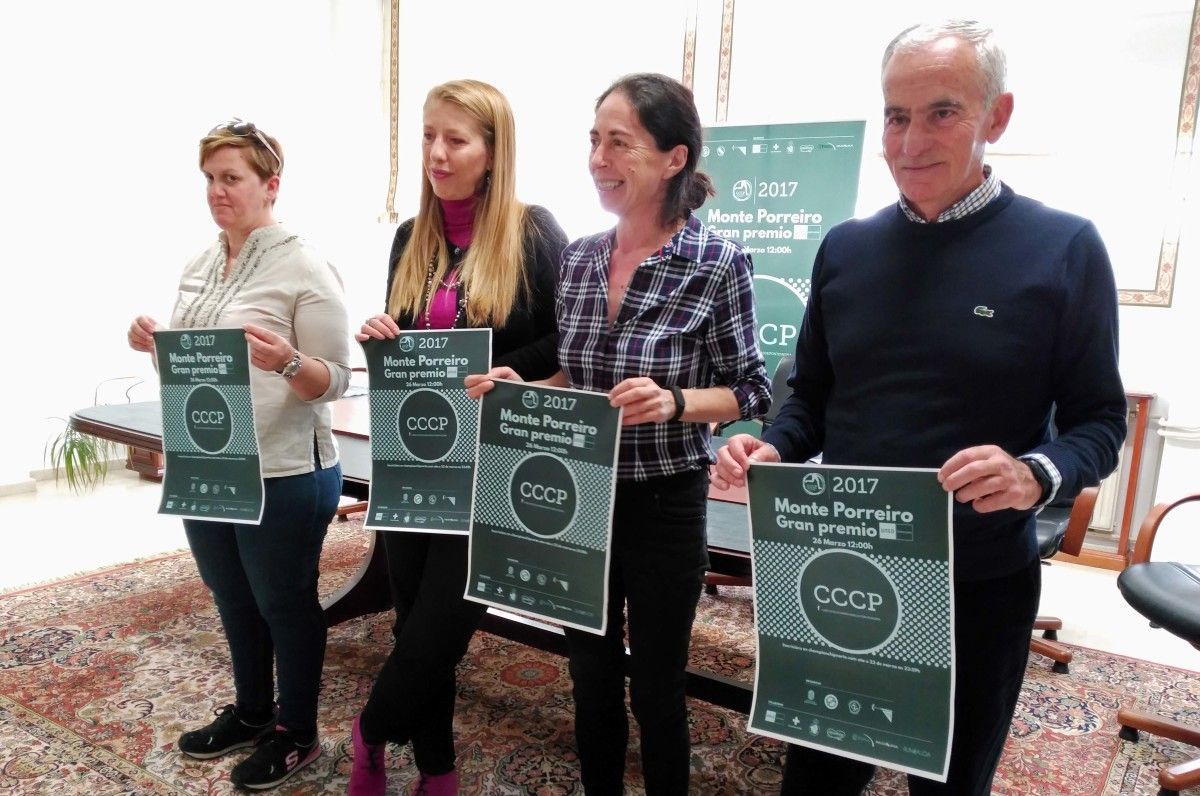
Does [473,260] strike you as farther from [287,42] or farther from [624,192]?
[287,42]

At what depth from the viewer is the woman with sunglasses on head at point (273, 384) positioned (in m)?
1.82

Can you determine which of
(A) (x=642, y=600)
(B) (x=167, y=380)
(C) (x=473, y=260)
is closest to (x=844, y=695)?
(A) (x=642, y=600)

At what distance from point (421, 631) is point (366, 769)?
0.43 meters

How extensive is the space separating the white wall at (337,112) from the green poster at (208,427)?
3056 mm

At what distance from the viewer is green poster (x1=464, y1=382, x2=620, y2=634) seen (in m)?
1.37

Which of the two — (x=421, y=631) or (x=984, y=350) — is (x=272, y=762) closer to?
(x=421, y=631)

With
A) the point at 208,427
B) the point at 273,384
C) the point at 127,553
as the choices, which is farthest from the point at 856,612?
the point at 127,553

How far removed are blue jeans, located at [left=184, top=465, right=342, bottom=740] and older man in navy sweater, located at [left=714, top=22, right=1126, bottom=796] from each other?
1081 mm

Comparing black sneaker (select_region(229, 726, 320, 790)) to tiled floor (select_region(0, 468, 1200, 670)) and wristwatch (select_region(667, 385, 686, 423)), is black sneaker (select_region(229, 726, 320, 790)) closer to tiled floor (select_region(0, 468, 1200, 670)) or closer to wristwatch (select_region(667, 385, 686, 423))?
wristwatch (select_region(667, 385, 686, 423))

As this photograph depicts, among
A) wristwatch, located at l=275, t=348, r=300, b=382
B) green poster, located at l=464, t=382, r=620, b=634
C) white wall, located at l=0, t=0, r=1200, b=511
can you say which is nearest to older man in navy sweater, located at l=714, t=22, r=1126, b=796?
green poster, located at l=464, t=382, r=620, b=634

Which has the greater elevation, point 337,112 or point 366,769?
point 337,112

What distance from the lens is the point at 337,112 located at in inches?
246

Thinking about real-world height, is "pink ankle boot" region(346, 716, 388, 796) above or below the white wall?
below

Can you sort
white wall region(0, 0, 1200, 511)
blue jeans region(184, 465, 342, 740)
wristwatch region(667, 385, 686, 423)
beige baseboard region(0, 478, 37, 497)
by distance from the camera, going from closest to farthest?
wristwatch region(667, 385, 686, 423)
blue jeans region(184, 465, 342, 740)
white wall region(0, 0, 1200, 511)
beige baseboard region(0, 478, 37, 497)
